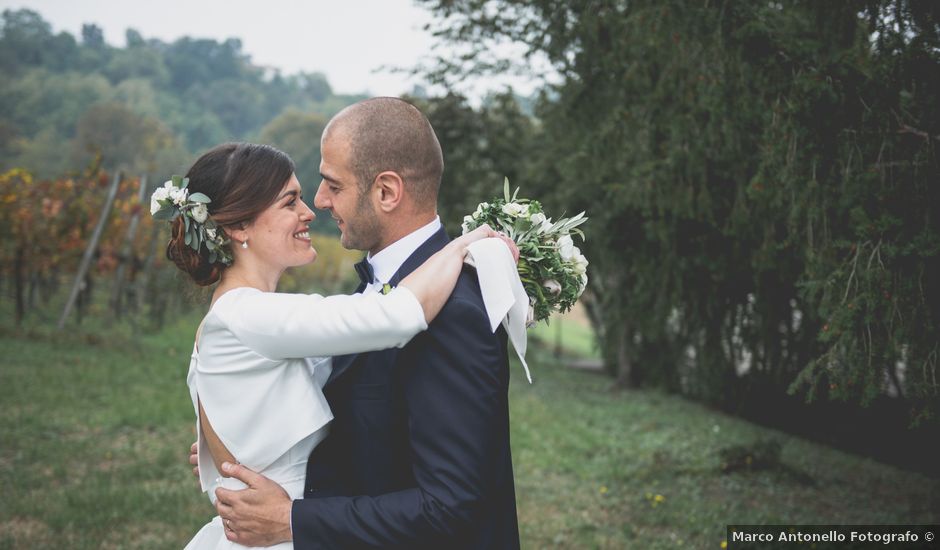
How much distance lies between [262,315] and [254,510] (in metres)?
0.55

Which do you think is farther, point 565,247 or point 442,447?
point 565,247

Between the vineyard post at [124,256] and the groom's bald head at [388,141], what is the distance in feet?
37.4

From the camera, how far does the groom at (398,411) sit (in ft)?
5.98

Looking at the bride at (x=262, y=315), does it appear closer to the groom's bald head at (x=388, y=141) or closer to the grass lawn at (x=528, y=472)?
the groom's bald head at (x=388, y=141)

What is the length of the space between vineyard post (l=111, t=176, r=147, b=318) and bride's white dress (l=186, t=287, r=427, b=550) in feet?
37.2

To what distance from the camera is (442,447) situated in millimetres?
1807

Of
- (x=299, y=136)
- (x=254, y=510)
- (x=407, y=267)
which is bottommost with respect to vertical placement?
(x=254, y=510)

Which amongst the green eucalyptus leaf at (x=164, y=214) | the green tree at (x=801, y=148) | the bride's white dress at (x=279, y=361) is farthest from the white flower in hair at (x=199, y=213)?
the green tree at (x=801, y=148)

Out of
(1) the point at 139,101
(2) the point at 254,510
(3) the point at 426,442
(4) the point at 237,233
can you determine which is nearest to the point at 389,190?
(4) the point at 237,233

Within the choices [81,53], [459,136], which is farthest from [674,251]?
[81,53]

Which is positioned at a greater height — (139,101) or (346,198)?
(139,101)

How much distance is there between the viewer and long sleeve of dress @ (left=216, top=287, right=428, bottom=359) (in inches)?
71.4

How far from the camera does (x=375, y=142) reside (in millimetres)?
2092

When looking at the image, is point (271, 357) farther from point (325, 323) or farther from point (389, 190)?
point (389, 190)
